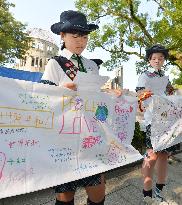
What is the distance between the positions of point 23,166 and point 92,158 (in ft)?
2.08

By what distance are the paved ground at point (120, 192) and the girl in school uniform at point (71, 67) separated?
1.34 m

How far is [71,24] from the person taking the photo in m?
2.58

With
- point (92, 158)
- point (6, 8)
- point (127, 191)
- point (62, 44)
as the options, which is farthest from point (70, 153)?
point (6, 8)

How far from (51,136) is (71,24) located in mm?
911

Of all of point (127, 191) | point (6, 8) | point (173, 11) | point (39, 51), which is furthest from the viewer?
point (39, 51)

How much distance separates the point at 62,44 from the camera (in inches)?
109

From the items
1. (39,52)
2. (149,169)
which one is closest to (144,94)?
(149,169)

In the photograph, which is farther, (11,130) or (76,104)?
(76,104)

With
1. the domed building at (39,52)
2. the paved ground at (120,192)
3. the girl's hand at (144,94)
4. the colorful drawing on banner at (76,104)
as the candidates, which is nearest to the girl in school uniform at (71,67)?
the colorful drawing on banner at (76,104)

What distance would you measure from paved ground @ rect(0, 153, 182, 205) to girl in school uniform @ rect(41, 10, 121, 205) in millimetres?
1343

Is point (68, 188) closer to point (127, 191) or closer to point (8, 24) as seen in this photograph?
point (127, 191)

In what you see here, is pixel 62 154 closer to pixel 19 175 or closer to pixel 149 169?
pixel 19 175

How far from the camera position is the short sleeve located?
255cm

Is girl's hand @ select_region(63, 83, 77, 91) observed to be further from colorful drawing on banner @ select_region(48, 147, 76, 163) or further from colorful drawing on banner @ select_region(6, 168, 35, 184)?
colorful drawing on banner @ select_region(6, 168, 35, 184)
